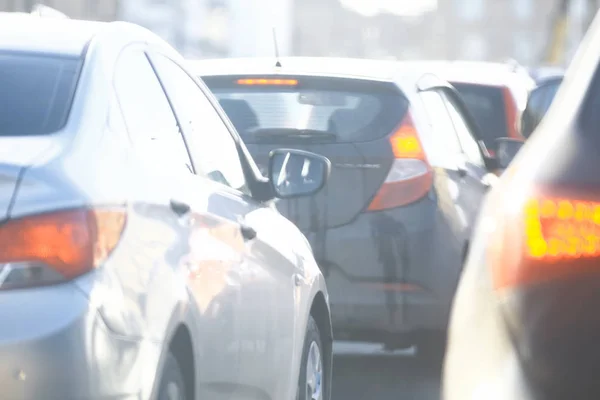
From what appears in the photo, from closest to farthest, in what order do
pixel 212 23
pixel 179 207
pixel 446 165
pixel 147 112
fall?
pixel 179 207 < pixel 147 112 < pixel 446 165 < pixel 212 23

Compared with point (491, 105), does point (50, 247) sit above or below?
above

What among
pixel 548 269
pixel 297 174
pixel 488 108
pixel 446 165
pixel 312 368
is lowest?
pixel 488 108

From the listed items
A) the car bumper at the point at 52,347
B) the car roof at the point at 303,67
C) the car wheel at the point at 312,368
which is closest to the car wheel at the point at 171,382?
the car bumper at the point at 52,347

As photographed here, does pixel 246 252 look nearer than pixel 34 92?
No

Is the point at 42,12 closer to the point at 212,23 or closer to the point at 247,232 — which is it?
the point at 247,232

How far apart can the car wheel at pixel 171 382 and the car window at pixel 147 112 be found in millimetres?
575

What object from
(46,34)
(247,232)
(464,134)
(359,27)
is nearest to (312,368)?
(247,232)

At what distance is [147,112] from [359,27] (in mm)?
151828

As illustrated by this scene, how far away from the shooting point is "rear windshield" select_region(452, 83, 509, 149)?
13523 mm

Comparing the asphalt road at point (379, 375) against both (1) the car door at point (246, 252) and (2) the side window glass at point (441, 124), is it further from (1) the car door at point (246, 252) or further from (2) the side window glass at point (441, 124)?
(1) the car door at point (246, 252)

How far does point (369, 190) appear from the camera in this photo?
8.11 m

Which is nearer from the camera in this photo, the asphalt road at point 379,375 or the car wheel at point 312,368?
the car wheel at point 312,368

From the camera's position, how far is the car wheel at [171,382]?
395cm

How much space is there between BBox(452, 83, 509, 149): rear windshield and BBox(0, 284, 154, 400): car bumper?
33.2 feet
